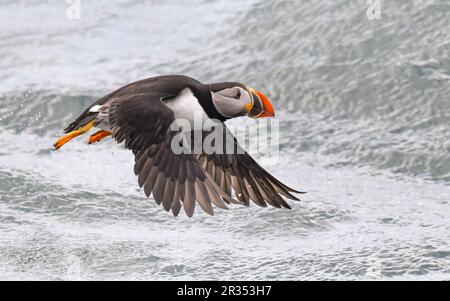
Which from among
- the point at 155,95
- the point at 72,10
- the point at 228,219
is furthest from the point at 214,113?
the point at 72,10

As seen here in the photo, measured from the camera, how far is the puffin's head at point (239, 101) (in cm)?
604

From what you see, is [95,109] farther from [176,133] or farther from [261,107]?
[261,107]

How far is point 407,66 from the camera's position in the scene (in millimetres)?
8484

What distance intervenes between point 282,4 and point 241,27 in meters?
0.50

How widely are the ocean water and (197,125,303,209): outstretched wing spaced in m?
0.34

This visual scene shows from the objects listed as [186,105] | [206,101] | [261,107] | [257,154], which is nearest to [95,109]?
[186,105]

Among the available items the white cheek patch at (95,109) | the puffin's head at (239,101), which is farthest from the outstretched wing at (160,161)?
the puffin's head at (239,101)

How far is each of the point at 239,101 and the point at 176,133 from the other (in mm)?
674

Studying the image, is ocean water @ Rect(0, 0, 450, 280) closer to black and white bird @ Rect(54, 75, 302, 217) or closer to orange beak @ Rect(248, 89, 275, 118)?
black and white bird @ Rect(54, 75, 302, 217)

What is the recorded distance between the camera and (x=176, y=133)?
554cm

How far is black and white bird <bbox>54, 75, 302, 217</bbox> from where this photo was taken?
17.5ft

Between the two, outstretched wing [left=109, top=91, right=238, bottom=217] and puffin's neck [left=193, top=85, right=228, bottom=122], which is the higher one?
puffin's neck [left=193, top=85, right=228, bottom=122]

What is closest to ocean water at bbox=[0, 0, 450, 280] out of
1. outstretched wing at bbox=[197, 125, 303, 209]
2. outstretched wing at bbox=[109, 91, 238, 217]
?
outstretched wing at bbox=[197, 125, 303, 209]

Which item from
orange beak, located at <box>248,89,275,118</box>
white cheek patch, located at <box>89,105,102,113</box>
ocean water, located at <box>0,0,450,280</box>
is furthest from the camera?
ocean water, located at <box>0,0,450,280</box>
